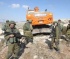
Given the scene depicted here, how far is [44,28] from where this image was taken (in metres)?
16.9


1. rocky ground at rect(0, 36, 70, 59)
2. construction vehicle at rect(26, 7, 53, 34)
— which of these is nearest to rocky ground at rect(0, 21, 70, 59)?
rocky ground at rect(0, 36, 70, 59)

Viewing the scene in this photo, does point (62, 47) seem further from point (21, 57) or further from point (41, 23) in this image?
point (41, 23)

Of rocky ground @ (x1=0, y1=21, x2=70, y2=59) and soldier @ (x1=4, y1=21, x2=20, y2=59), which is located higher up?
soldier @ (x1=4, y1=21, x2=20, y2=59)

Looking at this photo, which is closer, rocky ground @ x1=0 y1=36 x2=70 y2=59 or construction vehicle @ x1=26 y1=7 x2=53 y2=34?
rocky ground @ x1=0 y1=36 x2=70 y2=59

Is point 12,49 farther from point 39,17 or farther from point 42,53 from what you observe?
point 39,17

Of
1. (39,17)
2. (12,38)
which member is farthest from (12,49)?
(39,17)

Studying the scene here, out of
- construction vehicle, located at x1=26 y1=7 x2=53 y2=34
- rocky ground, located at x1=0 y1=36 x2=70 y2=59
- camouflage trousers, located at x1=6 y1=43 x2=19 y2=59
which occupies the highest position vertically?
construction vehicle, located at x1=26 y1=7 x2=53 y2=34

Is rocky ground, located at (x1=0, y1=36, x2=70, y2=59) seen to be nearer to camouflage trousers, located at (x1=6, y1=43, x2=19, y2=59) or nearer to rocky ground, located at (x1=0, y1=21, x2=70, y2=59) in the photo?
rocky ground, located at (x1=0, y1=21, x2=70, y2=59)

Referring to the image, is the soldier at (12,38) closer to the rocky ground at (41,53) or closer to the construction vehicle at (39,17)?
the rocky ground at (41,53)

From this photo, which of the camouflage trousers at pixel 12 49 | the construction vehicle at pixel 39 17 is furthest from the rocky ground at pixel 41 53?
the construction vehicle at pixel 39 17

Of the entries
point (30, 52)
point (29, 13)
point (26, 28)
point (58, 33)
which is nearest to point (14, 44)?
point (30, 52)

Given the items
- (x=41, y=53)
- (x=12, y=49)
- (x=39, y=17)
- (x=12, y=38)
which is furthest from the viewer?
(x=39, y=17)

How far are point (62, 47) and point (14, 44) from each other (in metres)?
4.38

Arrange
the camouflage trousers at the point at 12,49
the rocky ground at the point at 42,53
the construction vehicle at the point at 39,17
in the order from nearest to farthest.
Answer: the camouflage trousers at the point at 12,49, the rocky ground at the point at 42,53, the construction vehicle at the point at 39,17
